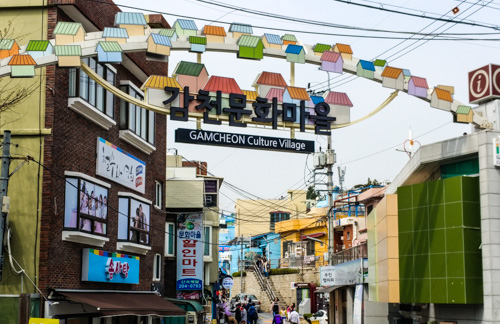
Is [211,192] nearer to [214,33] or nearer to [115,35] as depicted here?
[214,33]

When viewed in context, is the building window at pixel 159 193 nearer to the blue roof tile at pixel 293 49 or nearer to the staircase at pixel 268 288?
the blue roof tile at pixel 293 49

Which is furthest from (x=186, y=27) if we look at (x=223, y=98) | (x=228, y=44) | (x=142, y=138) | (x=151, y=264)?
(x=151, y=264)

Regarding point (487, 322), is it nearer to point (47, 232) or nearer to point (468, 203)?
point (468, 203)

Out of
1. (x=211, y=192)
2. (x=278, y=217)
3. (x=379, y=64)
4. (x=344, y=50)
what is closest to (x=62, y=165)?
(x=344, y=50)

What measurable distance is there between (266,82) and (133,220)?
1251 cm

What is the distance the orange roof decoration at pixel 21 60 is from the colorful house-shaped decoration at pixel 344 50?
23.0 ft

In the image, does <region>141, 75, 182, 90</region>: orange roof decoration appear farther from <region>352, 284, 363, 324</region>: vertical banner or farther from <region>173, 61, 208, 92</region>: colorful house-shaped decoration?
<region>352, 284, 363, 324</region>: vertical banner

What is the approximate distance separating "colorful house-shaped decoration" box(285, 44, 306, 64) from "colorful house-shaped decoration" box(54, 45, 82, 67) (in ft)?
15.4

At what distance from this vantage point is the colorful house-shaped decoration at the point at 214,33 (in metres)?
15.8

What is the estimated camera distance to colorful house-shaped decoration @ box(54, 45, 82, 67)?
14.9 metres

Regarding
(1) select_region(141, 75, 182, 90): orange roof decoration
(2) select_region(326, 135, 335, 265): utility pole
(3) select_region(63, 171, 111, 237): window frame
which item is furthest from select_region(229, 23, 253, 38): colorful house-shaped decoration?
(2) select_region(326, 135, 335, 265): utility pole

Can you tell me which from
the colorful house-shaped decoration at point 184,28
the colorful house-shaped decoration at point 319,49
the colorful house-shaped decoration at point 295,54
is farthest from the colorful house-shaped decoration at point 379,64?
the colorful house-shaped decoration at point 184,28

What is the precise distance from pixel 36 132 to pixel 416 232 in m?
11.8

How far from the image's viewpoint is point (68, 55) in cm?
1493
